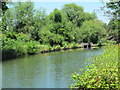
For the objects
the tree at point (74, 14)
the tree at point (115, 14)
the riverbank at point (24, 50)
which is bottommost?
the riverbank at point (24, 50)

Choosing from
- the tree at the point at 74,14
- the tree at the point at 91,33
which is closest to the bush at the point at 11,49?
the tree at the point at 91,33

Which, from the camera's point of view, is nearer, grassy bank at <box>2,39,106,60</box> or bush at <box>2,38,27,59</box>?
bush at <box>2,38,27,59</box>

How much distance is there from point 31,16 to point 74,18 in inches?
789

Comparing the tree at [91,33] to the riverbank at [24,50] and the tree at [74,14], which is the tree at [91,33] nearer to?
the tree at [74,14]

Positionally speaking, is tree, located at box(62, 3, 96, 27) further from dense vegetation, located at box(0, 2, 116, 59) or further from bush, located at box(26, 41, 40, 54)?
bush, located at box(26, 41, 40, 54)

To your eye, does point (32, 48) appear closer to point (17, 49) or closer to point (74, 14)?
point (17, 49)

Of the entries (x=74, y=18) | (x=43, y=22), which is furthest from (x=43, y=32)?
(x=74, y=18)

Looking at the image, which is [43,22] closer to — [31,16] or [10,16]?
[31,16]

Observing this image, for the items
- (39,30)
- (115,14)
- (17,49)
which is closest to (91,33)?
(39,30)

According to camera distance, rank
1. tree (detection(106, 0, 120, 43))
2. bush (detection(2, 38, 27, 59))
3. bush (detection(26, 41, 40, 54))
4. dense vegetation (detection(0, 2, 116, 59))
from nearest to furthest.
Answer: tree (detection(106, 0, 120, 43)) < bush (detection(2, 38, 27, 59)) < bush (detection(26, 41, 40, 54)) < dense vegetation (detection(0, 2, 116, 59))

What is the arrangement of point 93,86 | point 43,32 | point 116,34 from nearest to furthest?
point 93,86 < point 116,34 < point 43,32

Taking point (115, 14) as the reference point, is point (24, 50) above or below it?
below

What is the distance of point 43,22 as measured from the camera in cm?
3650

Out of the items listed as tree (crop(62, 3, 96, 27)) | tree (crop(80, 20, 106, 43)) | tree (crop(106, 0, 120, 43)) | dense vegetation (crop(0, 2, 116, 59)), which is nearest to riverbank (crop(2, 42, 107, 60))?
dense vegetation (crop(0, 2, 116, 59))
